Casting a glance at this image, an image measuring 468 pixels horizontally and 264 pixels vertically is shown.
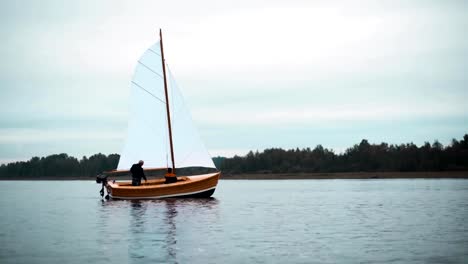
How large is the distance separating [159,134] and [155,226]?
20885 millimetres

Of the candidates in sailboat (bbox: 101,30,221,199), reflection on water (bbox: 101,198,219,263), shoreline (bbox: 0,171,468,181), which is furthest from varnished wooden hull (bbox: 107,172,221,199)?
shoreline (bbox: 0,171,468,181)

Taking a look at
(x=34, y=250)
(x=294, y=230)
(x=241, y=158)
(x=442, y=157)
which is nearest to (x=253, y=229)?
(x=294, y=230)

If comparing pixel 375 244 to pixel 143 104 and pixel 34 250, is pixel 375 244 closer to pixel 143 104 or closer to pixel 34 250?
pixel 34 250

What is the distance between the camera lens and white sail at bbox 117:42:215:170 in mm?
45844

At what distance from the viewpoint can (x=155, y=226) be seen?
85.8ft

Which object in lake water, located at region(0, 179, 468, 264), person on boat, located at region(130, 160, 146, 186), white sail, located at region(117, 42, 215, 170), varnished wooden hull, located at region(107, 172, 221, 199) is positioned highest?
white sail, located at region(117, 42, 215, 170)

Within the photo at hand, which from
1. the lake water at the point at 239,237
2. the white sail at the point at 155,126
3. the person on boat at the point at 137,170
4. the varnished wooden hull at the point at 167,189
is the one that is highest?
the white sail at the point at 155,126

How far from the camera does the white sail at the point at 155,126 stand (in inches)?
1805

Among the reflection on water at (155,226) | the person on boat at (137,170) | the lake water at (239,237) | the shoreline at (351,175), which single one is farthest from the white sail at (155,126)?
the shoreline at (351,175)

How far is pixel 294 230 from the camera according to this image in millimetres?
24812

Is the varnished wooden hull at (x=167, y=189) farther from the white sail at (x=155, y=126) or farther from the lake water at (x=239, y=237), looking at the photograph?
the lake water at (x=239, y=237)

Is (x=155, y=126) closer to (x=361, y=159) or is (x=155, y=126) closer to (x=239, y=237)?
(x=239, y=237)

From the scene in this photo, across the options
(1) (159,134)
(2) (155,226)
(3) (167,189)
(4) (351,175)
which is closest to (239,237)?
(2) (155,226)

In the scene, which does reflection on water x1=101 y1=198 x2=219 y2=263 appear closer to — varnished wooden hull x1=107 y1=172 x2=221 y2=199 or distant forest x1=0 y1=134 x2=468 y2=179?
varnished wooden hull x1=107 y1=172 x2=221 y2=199
